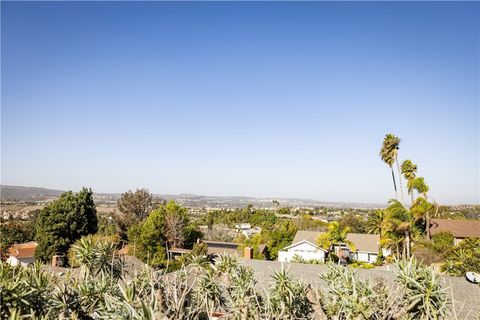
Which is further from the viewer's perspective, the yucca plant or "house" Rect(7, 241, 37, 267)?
"house" Rect(7, 241, 37, 267)

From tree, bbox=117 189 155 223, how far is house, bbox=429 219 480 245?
43.9m

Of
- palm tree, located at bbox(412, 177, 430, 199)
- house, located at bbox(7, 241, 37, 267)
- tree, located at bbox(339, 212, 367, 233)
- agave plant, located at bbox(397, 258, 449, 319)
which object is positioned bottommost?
house, located at bbox(7, 241, 37, 267)

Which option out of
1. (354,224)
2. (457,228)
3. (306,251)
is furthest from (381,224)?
(354,224)

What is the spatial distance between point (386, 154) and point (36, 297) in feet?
147

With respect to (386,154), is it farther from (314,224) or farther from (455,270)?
(314,224)

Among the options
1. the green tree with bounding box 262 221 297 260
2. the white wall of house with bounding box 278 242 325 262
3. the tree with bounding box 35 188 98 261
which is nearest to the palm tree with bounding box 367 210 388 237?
the white wall of house with bounding box 278 242 325 262

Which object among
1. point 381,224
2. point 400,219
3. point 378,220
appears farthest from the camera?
point 378,220

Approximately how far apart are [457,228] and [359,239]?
1368 centimetres

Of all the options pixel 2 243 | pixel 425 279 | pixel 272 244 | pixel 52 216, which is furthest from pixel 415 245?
pixel 2 243

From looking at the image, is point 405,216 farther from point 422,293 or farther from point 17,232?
point 17,232

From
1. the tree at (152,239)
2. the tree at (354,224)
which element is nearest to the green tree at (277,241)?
the tree at (152,239)

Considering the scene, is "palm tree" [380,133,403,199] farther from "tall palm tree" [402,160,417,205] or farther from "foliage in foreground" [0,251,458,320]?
"foliage in foreground" [0,251,458,320]

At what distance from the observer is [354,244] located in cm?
5106

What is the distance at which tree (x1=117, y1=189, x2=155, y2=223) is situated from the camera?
182 ft
